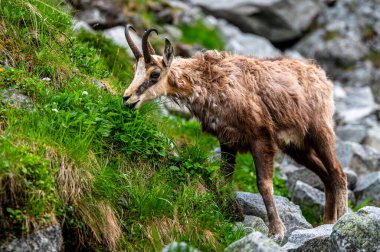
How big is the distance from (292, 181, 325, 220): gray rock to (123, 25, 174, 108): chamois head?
2811 millimetres

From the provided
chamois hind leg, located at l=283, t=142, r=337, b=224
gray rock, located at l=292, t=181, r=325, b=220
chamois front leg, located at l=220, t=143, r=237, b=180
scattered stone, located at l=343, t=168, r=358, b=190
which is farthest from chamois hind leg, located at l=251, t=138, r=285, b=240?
scattered stone, located at l=343, t=168, r=358, b=190

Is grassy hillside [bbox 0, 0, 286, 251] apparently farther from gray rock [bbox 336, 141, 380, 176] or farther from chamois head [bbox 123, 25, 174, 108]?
gray rock [bbox 336, 141, 380, 176]

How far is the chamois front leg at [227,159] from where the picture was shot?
26.3 ft

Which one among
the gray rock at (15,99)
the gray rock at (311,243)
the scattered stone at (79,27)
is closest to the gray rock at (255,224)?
the gray rock at (311,243)

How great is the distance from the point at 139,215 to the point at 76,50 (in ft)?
9.11

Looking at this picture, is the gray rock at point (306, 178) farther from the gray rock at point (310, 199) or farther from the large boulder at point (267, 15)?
the large boulder at point (267, 15)

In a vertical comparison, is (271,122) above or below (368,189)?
above

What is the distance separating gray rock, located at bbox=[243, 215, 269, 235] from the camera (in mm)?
7227

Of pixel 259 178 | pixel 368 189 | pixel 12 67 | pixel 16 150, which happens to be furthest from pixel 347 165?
pixel 16 150

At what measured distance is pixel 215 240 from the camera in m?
6.49

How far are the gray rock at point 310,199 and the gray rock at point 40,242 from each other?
182 inches

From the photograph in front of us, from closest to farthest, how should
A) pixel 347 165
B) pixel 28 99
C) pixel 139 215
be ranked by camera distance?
pixel 139 215 → pixel 28 99 → pixel 347 165

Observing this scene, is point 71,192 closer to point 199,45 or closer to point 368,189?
point 368,189

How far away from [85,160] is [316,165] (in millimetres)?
3881
